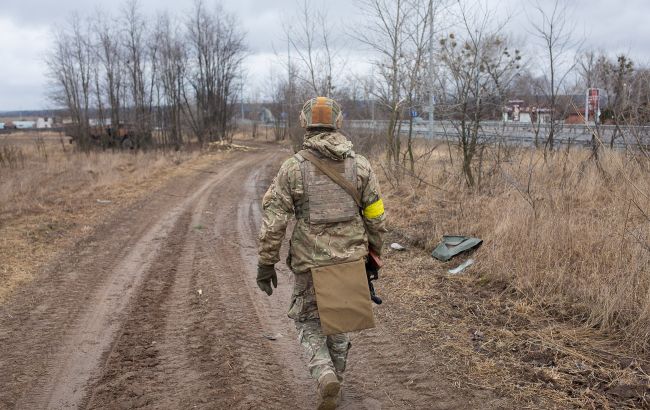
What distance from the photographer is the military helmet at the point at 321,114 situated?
127 inches

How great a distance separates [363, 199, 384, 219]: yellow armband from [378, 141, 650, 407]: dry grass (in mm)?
1359

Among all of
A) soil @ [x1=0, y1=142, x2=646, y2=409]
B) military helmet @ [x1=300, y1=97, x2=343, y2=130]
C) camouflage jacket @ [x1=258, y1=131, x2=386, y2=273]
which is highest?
military helmet @ [x1=300, y1=97, x2=343, y2=130]

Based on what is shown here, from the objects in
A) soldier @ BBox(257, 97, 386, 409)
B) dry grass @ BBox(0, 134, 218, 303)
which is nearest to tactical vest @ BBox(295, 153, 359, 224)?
soldier @ BBox(257, 97, 386, 409)

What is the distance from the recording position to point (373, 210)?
3.36 metres

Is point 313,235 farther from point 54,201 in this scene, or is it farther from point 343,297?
point 54,201

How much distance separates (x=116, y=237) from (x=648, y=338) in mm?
7481

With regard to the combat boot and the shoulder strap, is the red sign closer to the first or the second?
the shoulder strap

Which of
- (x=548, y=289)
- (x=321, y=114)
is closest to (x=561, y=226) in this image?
(x=548, y=289)

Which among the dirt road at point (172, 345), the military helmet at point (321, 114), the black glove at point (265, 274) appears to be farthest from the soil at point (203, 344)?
the military helmet at point (321, 114)

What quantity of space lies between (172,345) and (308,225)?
1.95m

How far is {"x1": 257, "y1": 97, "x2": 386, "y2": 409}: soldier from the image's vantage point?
10.4 feet

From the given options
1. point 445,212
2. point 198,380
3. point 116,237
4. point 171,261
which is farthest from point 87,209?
point 198,380

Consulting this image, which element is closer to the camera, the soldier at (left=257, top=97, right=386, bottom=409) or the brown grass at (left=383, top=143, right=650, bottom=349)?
the soldier at (left=257, top=97, right=386, bottom=409)

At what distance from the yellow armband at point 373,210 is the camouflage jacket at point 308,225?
49mm
